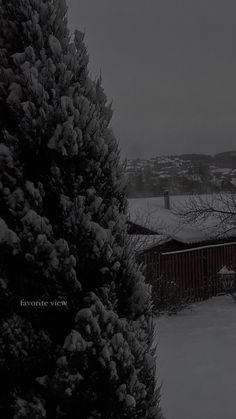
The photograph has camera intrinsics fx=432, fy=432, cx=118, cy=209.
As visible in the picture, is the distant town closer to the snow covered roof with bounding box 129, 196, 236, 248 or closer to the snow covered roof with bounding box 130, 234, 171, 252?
the snow covered roof with bounding box 129, 196, 236, 248

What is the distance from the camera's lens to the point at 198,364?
658 cm

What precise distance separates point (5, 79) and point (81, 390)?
5.21 ft

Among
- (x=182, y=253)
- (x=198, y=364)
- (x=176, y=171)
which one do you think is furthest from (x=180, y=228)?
(x=176, y=171)

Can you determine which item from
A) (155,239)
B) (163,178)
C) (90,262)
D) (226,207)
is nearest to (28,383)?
(90,262)

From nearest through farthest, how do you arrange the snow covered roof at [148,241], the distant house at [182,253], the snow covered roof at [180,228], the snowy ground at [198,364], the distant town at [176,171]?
the snowy ground at [198,364], the snow covered roof at [148,241], the distant house at [182,253], the snow covered roof at [180,228], the distant town at [176,171]

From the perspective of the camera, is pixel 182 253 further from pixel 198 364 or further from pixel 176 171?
pixel 176 171

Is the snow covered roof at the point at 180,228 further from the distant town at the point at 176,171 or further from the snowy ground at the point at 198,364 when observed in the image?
the distant town at the point at 176,171

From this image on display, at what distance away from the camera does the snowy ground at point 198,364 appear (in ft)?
16.5

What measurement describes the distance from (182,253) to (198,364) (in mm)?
5463

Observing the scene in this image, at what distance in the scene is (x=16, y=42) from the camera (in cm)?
223

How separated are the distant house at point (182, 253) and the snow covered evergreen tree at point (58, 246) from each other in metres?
7.49

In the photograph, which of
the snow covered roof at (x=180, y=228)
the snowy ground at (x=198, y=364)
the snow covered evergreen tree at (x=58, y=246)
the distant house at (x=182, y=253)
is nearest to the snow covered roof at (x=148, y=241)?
the distant house at (x=182, y=253)

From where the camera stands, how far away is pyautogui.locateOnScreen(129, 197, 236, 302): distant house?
36.3 ft

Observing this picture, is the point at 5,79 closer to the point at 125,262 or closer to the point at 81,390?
the point at 125,262
